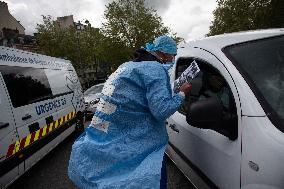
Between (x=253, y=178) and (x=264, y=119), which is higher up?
(x=264, y=119)

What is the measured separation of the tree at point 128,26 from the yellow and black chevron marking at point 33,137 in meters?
34.9

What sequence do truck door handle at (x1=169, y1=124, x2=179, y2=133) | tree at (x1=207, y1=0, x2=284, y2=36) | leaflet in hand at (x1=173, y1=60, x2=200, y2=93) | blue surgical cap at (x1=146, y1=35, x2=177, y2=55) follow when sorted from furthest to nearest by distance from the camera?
tree at (x1=207, y1=0, x2=284, y2=36) < truck door handle at (x1=169, y1=124, x2=179, y2=133) < blue surgical cap at (x1=146, y1=35, x2=177, y2=55) < leaflet in hand at (x1=173, y1=60, x2=200, y2=93)

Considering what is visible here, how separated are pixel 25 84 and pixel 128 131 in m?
3.89

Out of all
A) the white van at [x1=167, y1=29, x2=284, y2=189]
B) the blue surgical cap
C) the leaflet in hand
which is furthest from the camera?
the blue surgical cap

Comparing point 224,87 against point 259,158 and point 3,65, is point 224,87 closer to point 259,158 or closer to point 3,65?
point 259,158

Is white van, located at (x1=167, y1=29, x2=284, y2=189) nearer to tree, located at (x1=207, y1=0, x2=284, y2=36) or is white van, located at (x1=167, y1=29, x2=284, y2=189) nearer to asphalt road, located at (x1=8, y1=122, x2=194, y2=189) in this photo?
asphalt road, located at (x1=8, y1=122, x2=194, y2=189)


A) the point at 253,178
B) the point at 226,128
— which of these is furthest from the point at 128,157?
the point at 253,178

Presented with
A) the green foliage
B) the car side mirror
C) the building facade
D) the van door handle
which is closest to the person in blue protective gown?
the car side mirror

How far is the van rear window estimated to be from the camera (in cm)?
532

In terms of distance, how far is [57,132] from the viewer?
7148 mm

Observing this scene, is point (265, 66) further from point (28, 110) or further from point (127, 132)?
point (28, 110)

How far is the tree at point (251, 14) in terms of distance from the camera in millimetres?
25703

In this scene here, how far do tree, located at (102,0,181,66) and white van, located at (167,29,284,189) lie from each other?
3949cm

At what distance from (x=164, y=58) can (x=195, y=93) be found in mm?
794
